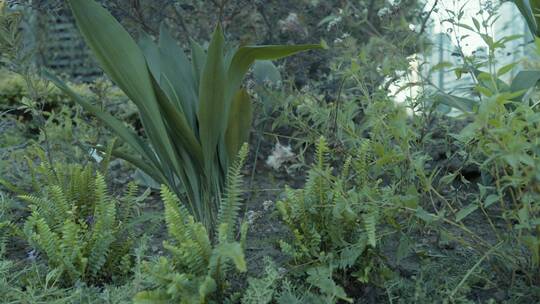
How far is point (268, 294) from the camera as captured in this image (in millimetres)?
1399

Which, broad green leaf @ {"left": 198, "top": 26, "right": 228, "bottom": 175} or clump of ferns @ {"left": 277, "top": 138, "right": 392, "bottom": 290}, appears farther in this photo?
broad green leaf @ {"left": 198, "top": 26, "right": 228, "bottom": 175}

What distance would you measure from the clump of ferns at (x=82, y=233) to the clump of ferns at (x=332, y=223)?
53 cm

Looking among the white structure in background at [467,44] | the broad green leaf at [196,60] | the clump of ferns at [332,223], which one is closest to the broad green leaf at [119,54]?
the broad green leaf at [196,60]

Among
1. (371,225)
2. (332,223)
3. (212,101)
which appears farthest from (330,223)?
(212,101)

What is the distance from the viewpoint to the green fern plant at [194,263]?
1352mm

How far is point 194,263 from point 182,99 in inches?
32.5

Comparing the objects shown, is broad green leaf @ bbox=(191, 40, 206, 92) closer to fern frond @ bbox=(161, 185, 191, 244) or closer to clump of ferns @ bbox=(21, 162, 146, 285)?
clump of ferns @ bbox=(21, 162, 146, 285)

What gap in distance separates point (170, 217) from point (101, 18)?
2.28 ft

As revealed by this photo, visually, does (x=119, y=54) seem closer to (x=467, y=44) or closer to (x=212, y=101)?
(x=212, y=101)

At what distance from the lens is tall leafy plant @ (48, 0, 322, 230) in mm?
1824

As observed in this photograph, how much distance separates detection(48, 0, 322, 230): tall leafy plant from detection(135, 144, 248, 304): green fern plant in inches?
15.7

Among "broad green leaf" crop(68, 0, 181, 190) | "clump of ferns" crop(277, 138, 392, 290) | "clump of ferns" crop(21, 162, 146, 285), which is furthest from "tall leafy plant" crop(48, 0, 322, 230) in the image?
"clump of ferns" crop(277, 138, 392, 290)

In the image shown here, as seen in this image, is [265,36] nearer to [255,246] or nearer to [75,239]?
[255,246]

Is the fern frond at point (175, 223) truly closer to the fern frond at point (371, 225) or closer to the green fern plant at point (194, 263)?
the green fern plant at point (194, 263)
